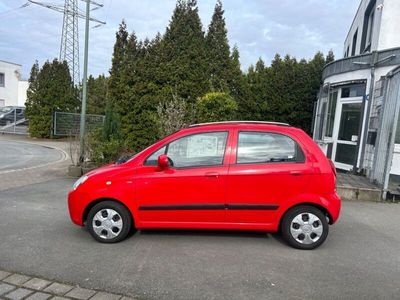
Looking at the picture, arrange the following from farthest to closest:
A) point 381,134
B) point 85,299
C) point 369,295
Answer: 1. point 381,134
2. point 369,295
3. point 85,299

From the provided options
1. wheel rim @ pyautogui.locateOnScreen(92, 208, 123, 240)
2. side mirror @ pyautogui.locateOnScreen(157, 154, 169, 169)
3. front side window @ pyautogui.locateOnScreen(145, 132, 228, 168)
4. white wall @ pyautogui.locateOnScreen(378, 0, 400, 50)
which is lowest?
wheel rim @ pyautogui.locateOnScreen(92, 208, 123, 240)

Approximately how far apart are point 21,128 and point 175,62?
1927cm

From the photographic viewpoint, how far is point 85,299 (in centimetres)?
350

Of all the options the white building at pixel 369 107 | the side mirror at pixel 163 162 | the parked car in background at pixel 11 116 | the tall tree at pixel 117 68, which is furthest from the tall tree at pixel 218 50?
the parked car in background at pixel 11 116

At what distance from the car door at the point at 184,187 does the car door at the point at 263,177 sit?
6.8 inches

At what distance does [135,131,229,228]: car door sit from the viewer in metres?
4.86

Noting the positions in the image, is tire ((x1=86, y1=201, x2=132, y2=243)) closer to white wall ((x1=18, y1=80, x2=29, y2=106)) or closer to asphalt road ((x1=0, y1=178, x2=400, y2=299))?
asphalt road ((x1=0, y1=178, x2=400, y2=299))

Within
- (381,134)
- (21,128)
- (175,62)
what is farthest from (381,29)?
(21,128)

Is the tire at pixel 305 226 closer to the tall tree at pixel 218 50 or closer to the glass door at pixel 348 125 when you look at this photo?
the glass door at pixel 348 125

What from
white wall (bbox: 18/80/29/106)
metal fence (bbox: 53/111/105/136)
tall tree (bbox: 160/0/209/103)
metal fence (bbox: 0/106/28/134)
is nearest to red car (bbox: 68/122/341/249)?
tall tree (bbox: 160/0/209/103)

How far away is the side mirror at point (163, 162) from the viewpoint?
480 centimetres

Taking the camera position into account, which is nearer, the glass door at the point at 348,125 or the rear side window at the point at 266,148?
the rear side window at the point at 266,148

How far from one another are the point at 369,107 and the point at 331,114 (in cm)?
178

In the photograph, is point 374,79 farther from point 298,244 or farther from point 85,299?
point 85,299
